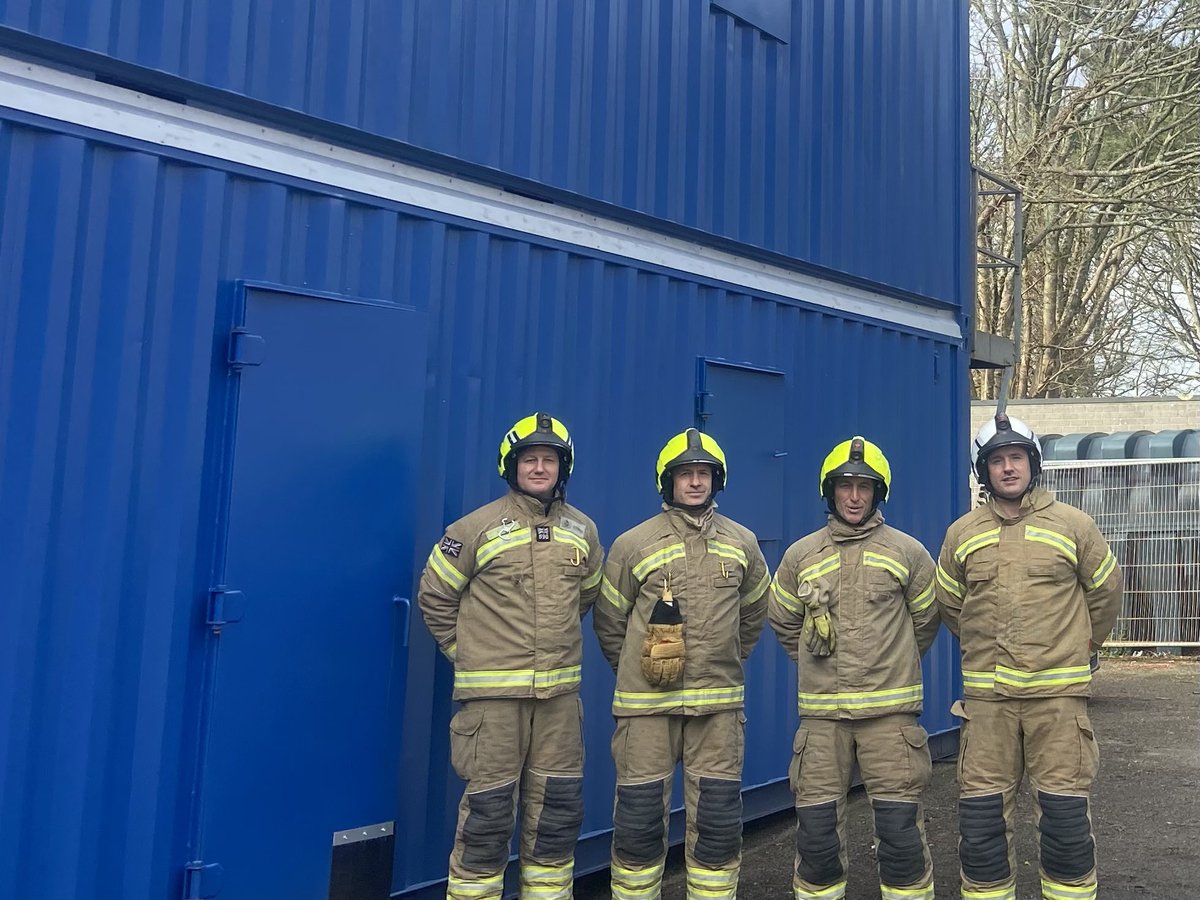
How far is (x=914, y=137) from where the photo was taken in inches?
307

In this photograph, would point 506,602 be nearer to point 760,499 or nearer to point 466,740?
point 466,740

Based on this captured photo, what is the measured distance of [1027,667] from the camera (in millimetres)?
4359

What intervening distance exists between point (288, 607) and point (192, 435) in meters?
0.71

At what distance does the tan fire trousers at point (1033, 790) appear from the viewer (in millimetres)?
4297

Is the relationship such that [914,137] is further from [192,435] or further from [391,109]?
[192,435]

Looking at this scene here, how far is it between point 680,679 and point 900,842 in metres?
1.05

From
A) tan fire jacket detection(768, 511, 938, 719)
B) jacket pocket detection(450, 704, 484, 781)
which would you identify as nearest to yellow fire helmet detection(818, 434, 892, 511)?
tan fire jacket detection(768, 511, 938, 719)

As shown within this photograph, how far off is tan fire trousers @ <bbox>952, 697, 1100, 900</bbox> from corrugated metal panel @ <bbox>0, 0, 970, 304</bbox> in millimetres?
2953

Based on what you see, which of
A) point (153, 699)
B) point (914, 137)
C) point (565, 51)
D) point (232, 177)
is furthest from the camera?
point (914, 137)

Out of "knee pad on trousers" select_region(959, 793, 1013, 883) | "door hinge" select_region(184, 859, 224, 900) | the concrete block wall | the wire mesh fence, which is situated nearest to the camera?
"door hinge" select_region(184, 859, 224, 900)

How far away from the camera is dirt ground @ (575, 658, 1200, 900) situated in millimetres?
5227

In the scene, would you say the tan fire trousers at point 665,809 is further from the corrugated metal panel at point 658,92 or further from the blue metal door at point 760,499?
the corrugated metal panel at point 658,92

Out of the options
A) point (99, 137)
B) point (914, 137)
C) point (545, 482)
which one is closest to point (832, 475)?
point (545, 482)

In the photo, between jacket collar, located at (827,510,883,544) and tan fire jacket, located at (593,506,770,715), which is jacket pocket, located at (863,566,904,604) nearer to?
jacket collar, located at (827,510,883,544)
